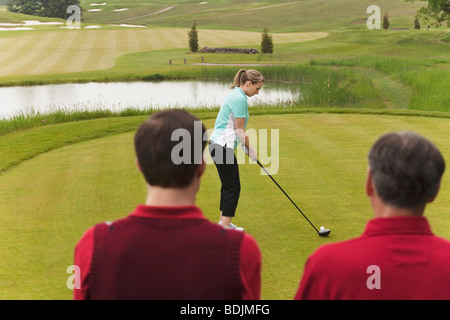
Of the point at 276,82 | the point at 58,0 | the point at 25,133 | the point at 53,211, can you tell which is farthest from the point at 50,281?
the point at 58,0

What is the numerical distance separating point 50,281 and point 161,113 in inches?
111

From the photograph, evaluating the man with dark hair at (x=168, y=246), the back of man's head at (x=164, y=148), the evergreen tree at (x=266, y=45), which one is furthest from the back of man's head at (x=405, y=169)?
the evergreen tree at (x=266, y=45)

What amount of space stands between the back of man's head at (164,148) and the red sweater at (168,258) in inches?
4.1

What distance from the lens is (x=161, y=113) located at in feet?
6.47

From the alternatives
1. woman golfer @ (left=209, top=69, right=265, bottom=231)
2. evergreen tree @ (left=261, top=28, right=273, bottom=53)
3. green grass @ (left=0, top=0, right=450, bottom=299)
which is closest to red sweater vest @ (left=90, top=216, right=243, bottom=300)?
green grass @ (left=0, top=0, right=450, bottom=299)

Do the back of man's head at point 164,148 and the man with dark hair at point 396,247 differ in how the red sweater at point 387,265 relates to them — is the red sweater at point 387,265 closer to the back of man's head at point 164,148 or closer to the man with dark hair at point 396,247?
the man with dark hair at point 396,247

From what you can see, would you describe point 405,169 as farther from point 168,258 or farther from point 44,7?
point 44,7

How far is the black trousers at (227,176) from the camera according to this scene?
219 inches

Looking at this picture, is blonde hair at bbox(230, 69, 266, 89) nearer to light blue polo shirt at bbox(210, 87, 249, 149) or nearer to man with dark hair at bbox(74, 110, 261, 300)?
light blue polo shirt at bbox(210, 87, 249, 149)

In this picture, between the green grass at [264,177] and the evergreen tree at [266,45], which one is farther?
the evergreen tree at [266,45]

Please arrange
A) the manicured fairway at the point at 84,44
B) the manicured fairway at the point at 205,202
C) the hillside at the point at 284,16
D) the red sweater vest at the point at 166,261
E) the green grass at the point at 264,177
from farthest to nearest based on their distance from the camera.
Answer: the hillside at the point at 284,16, the manicured fairway at the point at 84,44, the green grass at the point at 264,177, the manicured fairway at the point at 205,202, the red sweater vest at the point at 166,261

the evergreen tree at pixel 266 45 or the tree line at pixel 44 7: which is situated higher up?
the tree line at pixel 44 7

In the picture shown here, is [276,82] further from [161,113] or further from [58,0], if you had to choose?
[58,0]

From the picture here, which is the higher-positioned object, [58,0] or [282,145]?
[58,0]
